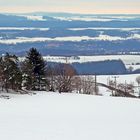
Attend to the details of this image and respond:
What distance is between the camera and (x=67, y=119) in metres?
29.6

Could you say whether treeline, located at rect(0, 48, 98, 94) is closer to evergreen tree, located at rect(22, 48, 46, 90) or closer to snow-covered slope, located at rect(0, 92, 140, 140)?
evergreen tree, located at rect(22, 48, 46, 90)

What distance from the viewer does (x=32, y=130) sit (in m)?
23.5

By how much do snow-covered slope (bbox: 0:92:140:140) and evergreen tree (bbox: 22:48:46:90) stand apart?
7.29 metres

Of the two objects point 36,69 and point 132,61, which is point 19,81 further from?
point 132,61

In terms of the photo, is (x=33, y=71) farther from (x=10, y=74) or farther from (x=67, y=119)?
(x=67, y=119)

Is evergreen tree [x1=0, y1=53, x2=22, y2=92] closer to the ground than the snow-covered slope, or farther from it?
farther from it

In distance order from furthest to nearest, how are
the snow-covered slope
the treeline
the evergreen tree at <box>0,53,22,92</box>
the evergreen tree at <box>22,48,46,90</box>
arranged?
the evergreen tree at <box>22,48,46,90</box> → the treeline → the evergreen tree at <box>0,53,22,92</box> → the snow-covered slope

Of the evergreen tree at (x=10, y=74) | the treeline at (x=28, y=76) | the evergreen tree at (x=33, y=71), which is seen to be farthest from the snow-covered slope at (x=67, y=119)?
the evergreen tree at (x=33, y=71)

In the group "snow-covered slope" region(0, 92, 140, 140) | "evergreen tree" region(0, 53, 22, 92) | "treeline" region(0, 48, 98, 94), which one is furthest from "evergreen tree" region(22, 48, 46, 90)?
"snow-covered slope" region(0, 92, 140, 140)

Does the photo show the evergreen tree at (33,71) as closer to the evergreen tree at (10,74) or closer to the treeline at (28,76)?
the treeline at (28,76)

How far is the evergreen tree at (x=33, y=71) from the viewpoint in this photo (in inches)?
2092

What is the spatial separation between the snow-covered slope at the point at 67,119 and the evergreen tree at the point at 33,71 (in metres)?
7.29

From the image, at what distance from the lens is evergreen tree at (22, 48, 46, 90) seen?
174 ft

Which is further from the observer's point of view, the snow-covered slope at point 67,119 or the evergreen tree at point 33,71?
the evergreen tree at point 33,71
